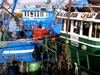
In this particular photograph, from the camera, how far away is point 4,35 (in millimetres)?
11773

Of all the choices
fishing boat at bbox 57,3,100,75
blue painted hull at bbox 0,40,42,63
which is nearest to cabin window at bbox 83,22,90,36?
fishing boat at bbox 57,3,100,75

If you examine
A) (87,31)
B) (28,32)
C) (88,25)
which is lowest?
(28,32)

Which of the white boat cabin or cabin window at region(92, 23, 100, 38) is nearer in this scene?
the white boat cabin

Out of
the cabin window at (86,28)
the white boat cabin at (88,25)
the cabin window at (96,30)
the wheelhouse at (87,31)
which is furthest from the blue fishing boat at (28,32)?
the cabin window at (96,30)

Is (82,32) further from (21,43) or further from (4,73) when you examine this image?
(21,43)

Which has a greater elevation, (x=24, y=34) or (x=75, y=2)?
(x=75, y=2)

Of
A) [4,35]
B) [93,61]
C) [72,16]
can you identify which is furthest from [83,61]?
[4,35]

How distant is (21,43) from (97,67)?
5.70 m

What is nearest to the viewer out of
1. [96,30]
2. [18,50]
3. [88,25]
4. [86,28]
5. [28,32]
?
[96,30]

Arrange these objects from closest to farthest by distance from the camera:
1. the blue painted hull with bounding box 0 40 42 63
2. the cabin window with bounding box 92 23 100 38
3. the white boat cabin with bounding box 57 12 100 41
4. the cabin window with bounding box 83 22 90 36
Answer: the white boat cabin with bounding box 57 12 100 41 → the cabin window with bounding box 92 23 100 38 → the cabin window with bounding box 83 22 90 36 → the blue painted hull with bounding box 0 40 42 63

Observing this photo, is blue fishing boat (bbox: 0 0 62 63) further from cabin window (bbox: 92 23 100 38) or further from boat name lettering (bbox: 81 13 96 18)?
cabin window (bbox: 92 23 100 38)

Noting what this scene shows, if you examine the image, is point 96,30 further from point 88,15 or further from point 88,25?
point 88,15

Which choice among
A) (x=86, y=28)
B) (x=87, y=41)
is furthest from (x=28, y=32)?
(x=87, y=41)

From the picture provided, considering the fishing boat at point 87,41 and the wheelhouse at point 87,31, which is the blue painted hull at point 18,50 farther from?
the wheelhouse at point 87,31
